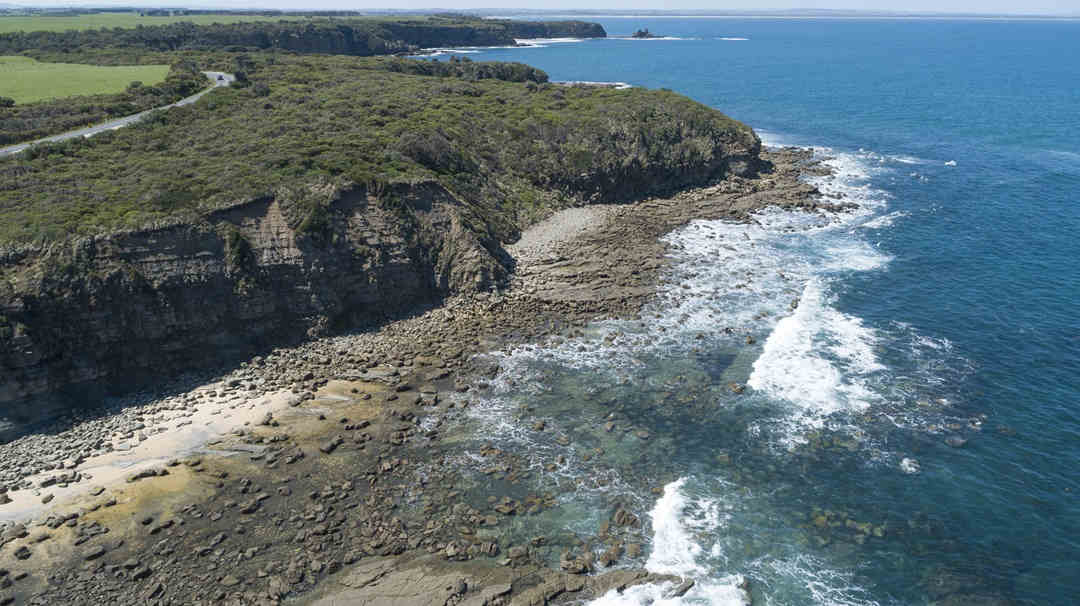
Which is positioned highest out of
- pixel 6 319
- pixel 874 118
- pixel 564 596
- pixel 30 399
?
pixel 874 118

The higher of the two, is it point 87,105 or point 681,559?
point 87,105

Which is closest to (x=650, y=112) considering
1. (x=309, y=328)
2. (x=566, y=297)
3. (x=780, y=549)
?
(x=566, y=297)

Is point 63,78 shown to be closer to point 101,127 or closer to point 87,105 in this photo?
point 87,105

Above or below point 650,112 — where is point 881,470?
below

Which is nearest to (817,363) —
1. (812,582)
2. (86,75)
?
(812,582)

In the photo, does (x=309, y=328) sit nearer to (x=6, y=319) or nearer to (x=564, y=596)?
(x=6, y=319)

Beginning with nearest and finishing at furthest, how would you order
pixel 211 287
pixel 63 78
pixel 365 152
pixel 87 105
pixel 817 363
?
1. pixel 211 287
2. pixel 817 363
3. pixel 365 152
4. pixel 87 105
5. pixel 63 78

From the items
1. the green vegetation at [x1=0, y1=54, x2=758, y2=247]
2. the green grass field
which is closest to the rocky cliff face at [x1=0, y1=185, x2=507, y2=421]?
the green vegetation at [x1=0, y1=54, x2=758, y2=247]

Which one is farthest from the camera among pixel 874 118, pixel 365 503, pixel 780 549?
pixel 874 118
